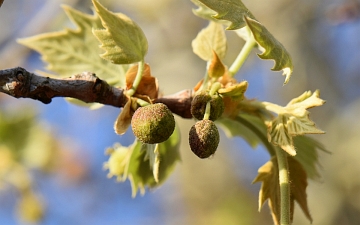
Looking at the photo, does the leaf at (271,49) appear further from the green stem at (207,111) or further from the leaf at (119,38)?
the leaf at (119,38)

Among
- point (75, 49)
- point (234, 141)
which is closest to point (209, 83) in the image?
point (75, 49)

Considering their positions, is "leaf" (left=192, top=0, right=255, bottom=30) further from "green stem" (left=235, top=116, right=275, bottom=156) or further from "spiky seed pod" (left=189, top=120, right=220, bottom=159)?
"green stem" (left=235, top=116, right=275, bottom=156)

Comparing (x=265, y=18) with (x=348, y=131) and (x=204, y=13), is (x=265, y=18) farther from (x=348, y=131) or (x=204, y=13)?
(x=204, y=13)

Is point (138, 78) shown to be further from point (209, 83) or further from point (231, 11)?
point (231, 11)

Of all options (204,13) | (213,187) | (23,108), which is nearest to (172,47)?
(213,187)

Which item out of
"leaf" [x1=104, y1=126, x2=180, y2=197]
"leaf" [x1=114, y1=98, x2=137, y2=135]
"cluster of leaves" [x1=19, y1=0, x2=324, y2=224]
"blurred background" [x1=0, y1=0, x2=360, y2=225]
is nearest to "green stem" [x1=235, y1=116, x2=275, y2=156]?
"cluster of leaves" [x1=19, y1=0, x2=324, y2=224]

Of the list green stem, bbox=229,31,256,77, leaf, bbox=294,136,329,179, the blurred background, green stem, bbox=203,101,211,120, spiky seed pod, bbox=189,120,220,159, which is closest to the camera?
spiky seed pod, bbox=189,120,220,159
